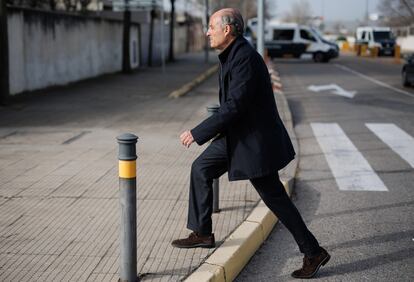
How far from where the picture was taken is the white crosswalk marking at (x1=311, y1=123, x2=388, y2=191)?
704 cm

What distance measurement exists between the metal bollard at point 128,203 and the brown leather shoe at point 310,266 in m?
1.17

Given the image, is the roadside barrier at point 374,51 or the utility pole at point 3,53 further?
the roadside barrier at point 374,51

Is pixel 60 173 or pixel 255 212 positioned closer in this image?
pixel 255 212

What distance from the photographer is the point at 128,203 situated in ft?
12.3

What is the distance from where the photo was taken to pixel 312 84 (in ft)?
70.5

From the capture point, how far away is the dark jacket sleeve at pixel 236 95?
12.8ft

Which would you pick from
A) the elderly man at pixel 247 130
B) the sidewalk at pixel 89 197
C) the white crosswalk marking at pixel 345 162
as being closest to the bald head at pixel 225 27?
the elderly man at pixel 247 130

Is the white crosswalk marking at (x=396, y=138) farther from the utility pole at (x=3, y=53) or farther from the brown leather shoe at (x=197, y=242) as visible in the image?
the utility pole at (x=3, y=53)

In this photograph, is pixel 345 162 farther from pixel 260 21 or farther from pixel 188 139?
pixel 260 21

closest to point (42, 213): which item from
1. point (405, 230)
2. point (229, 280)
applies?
point (229, 280)

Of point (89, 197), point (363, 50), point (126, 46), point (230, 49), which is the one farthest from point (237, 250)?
point (363, 50)

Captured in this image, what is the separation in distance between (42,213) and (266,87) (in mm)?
2616

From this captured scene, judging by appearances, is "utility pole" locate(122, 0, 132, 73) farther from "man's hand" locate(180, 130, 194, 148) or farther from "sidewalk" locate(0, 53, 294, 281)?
"man's hand" locate(180, 130, 194, 148)

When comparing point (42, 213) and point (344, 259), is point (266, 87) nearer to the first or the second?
point (344, 259)
